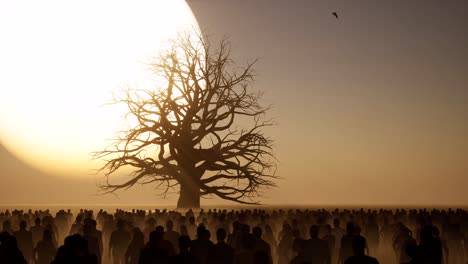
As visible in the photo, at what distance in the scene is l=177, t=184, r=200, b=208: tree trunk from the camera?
5216cm

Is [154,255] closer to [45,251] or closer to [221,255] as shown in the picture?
[221,255]

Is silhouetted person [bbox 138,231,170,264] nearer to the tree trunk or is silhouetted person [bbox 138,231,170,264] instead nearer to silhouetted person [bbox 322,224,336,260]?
silhouetted person [bbox 322,224,336,260]

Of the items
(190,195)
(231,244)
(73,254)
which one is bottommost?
(73,254)

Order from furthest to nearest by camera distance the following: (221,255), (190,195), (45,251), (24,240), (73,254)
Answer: (190,195)
(24,240)
(45,251)
(221,255)
(73,254)

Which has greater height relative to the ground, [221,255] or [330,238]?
[330,238]

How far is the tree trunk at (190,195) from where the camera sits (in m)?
52.2

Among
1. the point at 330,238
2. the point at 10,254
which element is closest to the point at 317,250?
the point at 330,238

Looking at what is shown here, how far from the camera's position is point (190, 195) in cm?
5216

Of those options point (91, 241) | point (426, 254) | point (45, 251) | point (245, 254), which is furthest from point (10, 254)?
point (426, 254)

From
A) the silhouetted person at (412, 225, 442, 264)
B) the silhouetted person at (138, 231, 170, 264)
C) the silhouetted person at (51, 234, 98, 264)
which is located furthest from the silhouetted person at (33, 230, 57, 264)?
the silhouetted person at (412, 225, 442, 264)

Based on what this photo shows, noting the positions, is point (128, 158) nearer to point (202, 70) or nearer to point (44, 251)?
point (202, 70)

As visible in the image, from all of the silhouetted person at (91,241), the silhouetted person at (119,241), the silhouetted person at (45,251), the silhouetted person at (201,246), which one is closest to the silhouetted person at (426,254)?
the silhouetted person at (201,246)

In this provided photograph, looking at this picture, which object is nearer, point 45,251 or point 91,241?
point 45,251

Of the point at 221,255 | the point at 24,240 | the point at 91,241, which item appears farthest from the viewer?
the point at 24,240
